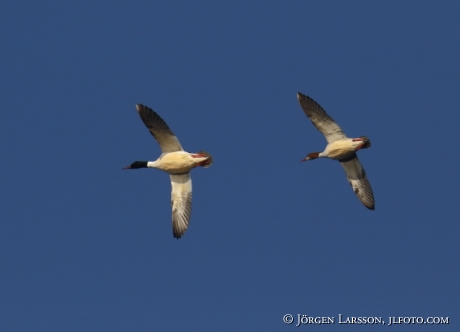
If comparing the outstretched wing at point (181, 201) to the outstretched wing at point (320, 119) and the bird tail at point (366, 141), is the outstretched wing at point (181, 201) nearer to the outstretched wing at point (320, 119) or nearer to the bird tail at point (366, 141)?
the outstretched wing at point (320, 119)

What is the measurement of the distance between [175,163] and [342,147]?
5.55 metres

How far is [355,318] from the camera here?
28.6 metres

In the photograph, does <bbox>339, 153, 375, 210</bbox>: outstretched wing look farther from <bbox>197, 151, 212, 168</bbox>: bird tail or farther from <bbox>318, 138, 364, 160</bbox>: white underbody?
<bbox>197, 151, 212, 168</bbox>: bird tail

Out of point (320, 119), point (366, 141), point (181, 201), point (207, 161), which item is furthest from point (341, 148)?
point (181, 201)

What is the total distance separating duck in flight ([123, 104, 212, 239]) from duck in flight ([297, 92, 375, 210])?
12.1 feet

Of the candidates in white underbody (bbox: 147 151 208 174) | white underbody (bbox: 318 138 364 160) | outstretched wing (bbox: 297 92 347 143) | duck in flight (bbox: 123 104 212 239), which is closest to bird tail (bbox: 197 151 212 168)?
duck in flight (bbox: 123 104 212 239)

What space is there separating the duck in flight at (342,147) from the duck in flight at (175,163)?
3701 mm

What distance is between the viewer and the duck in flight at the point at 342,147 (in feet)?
101

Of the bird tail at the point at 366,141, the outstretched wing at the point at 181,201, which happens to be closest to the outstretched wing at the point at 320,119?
the bird tail at the point at 366,141

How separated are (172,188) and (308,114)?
511 cm

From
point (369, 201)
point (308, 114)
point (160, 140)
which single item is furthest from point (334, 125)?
point (160, 140)

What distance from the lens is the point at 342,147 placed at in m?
31.2

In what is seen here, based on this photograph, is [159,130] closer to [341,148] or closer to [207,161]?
[207,161]

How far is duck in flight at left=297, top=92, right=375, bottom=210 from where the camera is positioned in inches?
1214
